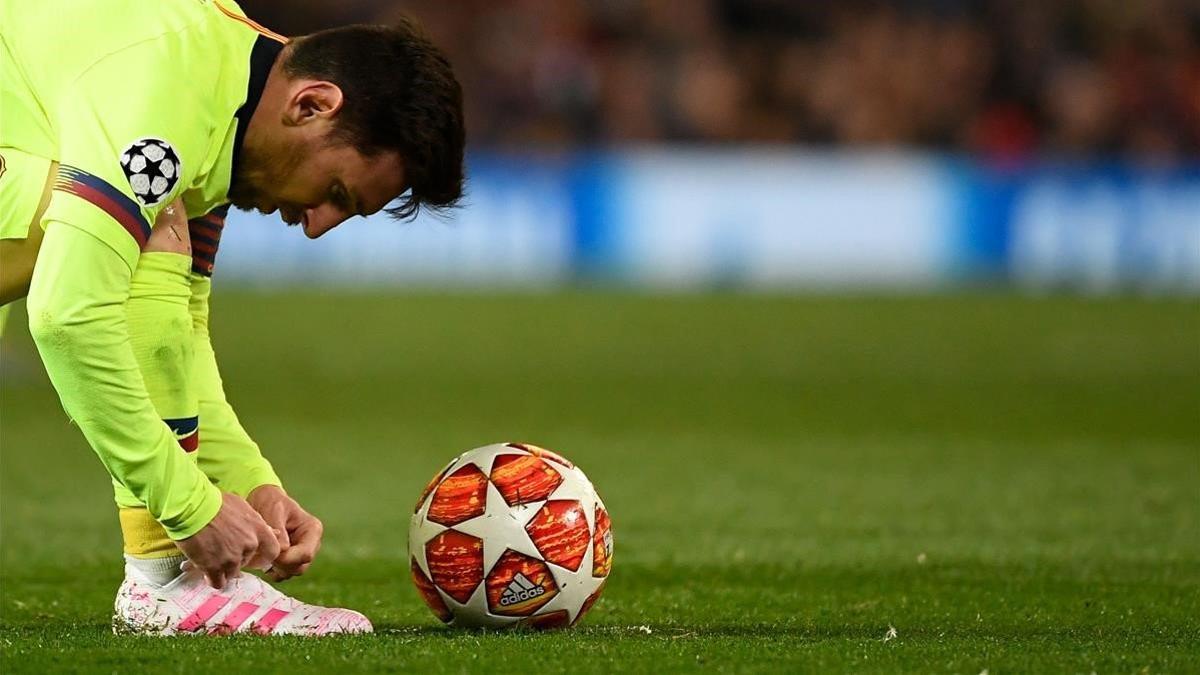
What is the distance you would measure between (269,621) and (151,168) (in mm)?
1048

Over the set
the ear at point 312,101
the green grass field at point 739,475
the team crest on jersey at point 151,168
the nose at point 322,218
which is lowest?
the green grass field at point 739,475

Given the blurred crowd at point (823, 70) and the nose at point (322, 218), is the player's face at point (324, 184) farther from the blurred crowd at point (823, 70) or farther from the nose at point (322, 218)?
the blurred crowd at point (823, 70)

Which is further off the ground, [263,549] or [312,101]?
[312,101]

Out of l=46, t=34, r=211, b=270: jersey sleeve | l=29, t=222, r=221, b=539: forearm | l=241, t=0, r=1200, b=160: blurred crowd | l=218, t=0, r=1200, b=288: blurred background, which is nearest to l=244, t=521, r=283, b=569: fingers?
l=29, t=222, r=221, b=539: forearm

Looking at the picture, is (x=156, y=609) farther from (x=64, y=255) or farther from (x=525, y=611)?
(x=64, y=255)

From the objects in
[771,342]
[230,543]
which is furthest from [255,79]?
[771,342]

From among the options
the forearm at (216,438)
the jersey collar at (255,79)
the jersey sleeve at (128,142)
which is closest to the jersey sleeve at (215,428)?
the forearm at (216,438)

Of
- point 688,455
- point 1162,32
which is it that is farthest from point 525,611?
point 1162,32

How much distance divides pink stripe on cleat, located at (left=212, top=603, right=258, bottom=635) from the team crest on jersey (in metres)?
0.97

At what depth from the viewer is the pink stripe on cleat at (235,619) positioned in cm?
357

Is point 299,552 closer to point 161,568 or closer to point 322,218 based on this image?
point 161,568

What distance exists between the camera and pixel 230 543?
10.4ft

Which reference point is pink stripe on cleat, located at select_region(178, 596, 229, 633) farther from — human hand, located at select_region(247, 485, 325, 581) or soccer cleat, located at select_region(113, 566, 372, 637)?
human hand, located at select_region(247, 485, 325, 581)

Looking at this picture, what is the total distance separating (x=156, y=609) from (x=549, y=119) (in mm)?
13666
